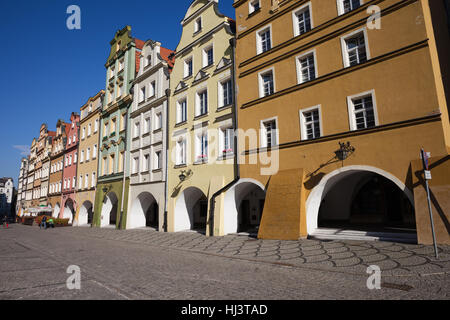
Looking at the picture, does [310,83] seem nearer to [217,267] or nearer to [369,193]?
[369,193]

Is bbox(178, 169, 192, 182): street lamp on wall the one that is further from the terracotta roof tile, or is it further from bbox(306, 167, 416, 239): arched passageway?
the terracotta roof tile

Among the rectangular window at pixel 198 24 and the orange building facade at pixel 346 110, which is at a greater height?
the rectangular window at pixel 198 24

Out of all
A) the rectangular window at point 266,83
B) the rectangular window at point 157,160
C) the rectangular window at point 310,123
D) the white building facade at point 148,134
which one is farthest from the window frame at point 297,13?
the rectangular window at point 157,160

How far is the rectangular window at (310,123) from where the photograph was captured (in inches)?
497

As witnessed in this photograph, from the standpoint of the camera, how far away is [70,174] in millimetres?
36000

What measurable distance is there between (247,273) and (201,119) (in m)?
12.7

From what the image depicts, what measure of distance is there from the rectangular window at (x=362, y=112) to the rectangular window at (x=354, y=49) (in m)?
1.53

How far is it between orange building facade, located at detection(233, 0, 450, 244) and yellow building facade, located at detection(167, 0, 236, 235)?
1.29 metres

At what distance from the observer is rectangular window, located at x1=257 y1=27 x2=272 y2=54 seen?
15.7 m

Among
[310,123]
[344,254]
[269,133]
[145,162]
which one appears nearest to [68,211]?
[145,162]

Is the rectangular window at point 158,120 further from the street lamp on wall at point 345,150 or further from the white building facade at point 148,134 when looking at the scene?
the street lamp on wall at point 345,150
